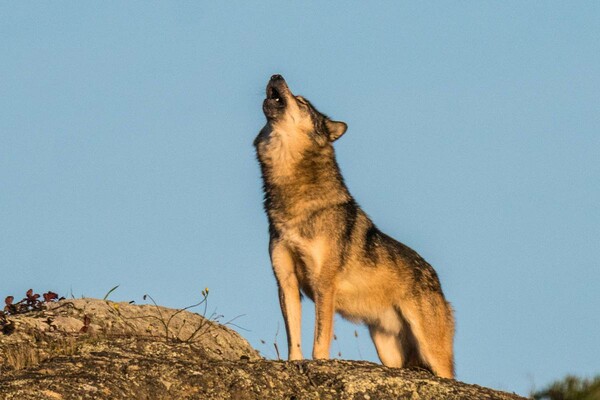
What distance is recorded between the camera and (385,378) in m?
7.93

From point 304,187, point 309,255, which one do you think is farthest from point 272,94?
point 309,255

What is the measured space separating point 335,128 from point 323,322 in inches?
101

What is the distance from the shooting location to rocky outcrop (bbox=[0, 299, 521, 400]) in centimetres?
687

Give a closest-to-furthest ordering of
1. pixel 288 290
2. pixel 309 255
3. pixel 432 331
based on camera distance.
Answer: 1. pixel 309 255
2. pixel 288 290
3. pixel 432 331

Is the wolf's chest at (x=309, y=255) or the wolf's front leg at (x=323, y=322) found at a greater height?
the wolf's chest at (x=309, y=255)

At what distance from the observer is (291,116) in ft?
36.6

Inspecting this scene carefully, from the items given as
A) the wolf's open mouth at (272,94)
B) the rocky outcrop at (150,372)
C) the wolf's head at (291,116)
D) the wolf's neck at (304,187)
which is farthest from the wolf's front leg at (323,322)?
the wolf's open mouth at (272,94)

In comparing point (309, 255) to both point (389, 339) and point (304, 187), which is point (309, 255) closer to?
point (304, 187)

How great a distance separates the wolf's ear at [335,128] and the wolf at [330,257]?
0.04 feet

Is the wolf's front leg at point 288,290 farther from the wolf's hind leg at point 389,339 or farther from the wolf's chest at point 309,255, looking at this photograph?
the wolf's hind leg at point 389,339

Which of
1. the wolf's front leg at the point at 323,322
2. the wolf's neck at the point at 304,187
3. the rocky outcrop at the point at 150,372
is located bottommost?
the rocky outcrop at the point at 150,372

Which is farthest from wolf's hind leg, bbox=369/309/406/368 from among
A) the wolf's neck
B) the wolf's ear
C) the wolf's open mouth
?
the wolf's open mouth

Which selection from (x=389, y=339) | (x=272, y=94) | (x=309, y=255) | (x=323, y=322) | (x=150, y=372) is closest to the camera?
(x=150, y=372)

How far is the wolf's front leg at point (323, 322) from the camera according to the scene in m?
10.0
